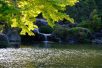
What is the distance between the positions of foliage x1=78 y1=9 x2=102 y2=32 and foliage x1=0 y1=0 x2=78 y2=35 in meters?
80.3

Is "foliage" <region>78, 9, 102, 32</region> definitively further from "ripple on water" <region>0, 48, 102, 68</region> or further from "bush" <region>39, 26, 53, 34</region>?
"ripple on water" <region>0, 48, 102, 68</region>

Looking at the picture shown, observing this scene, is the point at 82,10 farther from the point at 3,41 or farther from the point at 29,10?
the point at 29,10

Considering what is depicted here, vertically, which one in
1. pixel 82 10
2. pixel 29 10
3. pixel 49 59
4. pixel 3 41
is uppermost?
pixel 29 10

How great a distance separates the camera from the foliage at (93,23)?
87700mm

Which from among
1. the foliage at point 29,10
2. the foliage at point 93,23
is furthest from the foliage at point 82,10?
the foliage at point 29,10

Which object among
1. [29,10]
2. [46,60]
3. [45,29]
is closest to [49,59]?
[46,60]

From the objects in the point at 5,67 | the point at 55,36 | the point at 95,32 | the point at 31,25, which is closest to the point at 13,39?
the point at 55,36

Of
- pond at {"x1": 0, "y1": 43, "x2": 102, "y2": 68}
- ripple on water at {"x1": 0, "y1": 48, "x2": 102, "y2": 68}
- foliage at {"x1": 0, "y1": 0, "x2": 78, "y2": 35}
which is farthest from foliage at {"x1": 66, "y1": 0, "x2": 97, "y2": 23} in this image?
foliage at {"x1": 0, "y1": 0, "x2": 78, "y2": 35}

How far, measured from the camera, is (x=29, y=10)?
A: 6727 millimetres

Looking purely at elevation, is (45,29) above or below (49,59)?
below

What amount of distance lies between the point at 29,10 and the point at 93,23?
273 feet

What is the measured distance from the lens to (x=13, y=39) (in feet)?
238

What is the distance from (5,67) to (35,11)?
21.0 m

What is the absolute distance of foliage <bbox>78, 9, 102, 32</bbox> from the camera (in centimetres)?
8770
